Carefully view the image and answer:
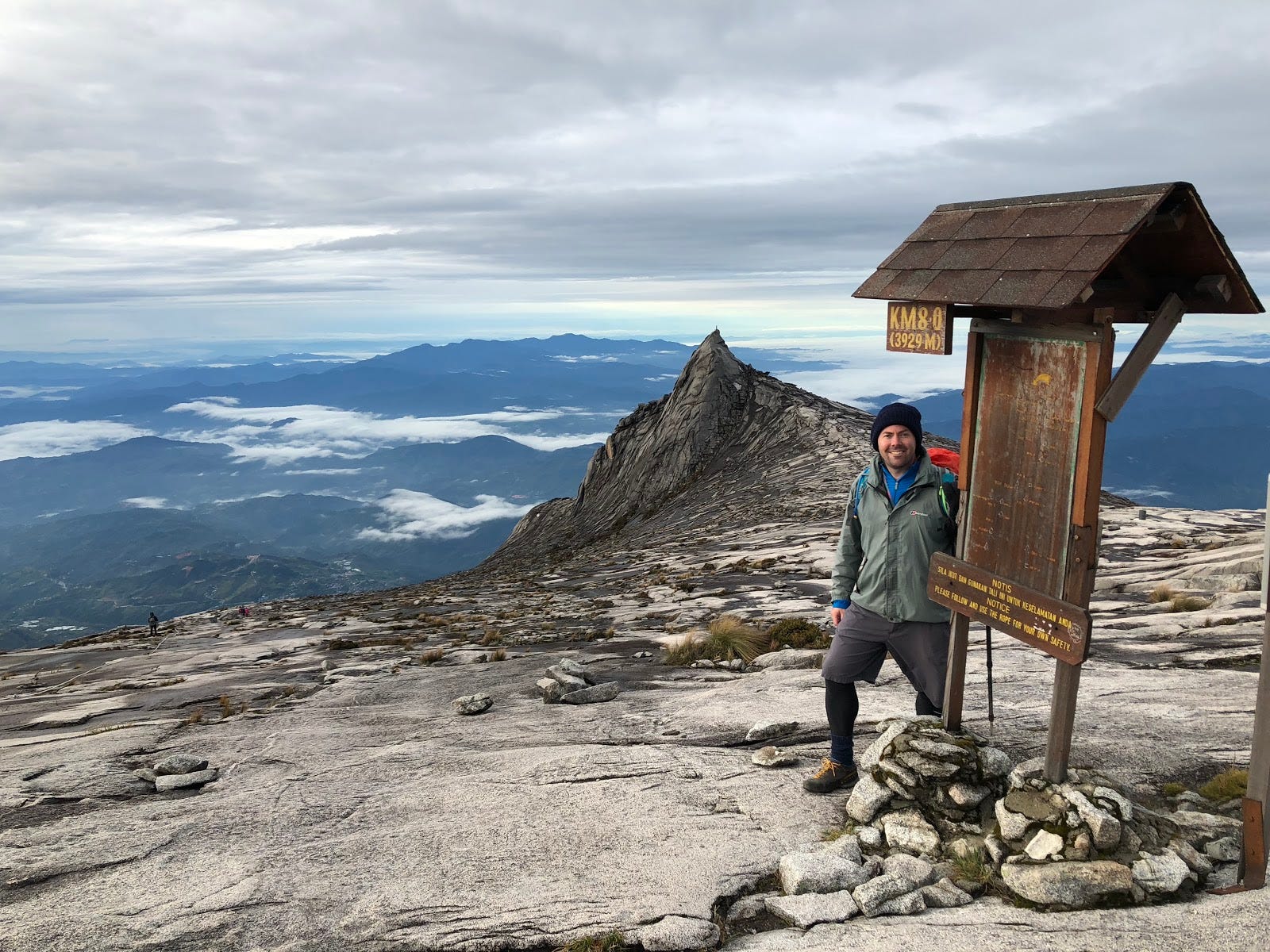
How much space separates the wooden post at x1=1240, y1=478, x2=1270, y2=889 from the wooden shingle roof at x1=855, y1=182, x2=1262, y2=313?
1.95m

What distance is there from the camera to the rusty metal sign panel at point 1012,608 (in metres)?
7.00

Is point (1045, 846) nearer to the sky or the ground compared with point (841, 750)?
nearer to the sky

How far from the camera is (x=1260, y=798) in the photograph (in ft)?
20.6

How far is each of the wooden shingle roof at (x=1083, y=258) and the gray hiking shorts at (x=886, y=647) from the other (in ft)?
10.9

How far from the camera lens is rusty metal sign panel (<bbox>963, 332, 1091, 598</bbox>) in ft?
23.6

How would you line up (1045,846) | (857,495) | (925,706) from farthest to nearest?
(925,706)
(857,495)
(1045,846)

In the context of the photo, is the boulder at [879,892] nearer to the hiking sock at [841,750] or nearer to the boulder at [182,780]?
the hiking sock at [841,750]

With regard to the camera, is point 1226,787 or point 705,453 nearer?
point 1226,787

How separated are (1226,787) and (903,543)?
3.59 meters

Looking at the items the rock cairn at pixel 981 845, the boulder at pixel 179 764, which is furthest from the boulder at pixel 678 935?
the boulder at pixel 179 764

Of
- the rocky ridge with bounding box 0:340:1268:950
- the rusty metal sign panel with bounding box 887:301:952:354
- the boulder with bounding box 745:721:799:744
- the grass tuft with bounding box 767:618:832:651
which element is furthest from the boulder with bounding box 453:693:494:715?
the rusty metal sign panel with bounding box 887:301:952:354

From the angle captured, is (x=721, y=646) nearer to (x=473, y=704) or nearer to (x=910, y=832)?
(x=473, y=704)

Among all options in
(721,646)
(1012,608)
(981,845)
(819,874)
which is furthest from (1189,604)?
(819,874)

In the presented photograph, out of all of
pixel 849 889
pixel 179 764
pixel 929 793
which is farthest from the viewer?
pixel 179 764
